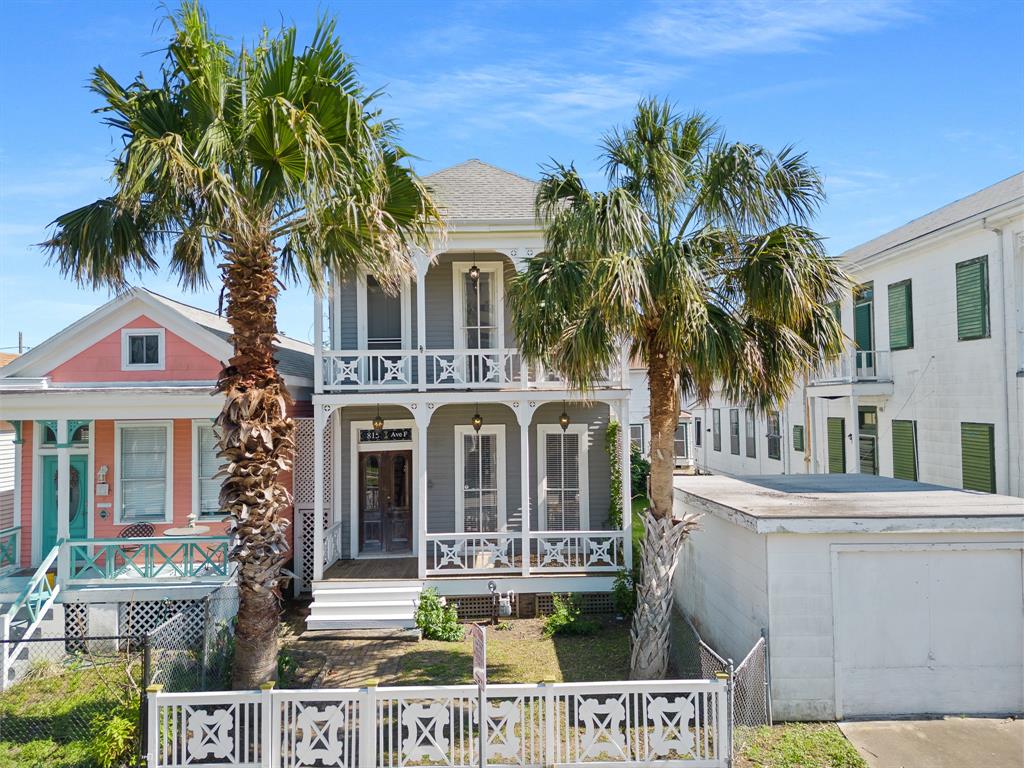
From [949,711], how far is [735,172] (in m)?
7.12

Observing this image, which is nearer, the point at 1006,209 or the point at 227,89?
the point at 227,89

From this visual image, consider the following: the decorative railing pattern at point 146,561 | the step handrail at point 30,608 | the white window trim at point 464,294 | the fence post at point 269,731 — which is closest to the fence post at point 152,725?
the fence post at point 269,731

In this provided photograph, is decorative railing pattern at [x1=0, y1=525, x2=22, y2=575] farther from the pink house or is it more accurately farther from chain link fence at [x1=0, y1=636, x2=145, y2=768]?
chain link fence at [x1=0, y1=636, x2=145, y2=768]

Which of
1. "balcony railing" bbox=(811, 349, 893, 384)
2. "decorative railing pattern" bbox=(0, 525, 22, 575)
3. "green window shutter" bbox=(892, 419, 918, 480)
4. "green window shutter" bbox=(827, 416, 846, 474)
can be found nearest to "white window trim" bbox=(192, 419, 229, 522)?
"decorative railing pattern" bbox=(0, 525, 22, 575)

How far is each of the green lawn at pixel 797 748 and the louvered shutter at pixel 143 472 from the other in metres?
11.3

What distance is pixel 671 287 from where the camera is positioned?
26.1 feet

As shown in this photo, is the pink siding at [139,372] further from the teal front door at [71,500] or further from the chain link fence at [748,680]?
the chain link fence at [748,680]

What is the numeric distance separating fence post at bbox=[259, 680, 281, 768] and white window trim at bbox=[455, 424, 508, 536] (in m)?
7.59

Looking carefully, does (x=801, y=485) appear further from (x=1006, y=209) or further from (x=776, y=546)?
(x=1006, y=209)

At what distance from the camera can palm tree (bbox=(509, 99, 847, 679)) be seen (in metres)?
7.97

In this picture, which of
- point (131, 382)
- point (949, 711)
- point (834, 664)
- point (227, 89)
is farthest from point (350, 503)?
point (949, 711)

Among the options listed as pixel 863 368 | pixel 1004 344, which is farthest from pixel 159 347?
pixel 863 368

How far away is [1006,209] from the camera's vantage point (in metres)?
13.1

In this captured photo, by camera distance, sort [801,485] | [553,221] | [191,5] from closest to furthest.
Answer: [191,5]
[553,221]
[801,485]
